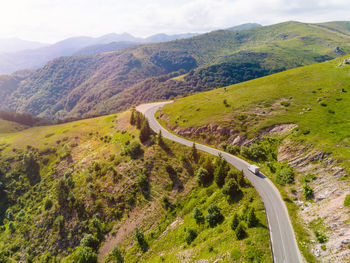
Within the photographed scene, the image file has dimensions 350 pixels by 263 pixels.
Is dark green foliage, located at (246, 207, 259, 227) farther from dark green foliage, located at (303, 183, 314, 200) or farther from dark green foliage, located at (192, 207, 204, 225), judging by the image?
dark green foliage, located at (303, 183, 314, 200)

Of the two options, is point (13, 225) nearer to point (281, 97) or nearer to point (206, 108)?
point (206, 108)

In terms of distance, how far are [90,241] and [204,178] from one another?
1550 inches

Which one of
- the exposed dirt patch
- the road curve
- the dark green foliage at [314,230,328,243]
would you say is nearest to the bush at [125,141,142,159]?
the road curve

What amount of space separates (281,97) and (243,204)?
5774 centimetres

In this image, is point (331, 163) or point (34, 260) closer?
point (331, 163)

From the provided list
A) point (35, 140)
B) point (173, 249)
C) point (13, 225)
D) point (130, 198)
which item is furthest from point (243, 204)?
point (35, 140)

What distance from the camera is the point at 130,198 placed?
55.8 m

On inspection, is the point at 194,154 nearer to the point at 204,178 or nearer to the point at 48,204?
the point at 204,178

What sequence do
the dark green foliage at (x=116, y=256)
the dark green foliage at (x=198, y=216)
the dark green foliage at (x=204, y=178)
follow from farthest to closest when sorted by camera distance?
the dark green foliage at (x=204, y=178) < the dark green foliage at (x=116, y=256) < the dark green foliage at (x=198, y=216)

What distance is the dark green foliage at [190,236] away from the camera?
37312 millimetres

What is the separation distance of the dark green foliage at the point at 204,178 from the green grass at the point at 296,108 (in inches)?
956

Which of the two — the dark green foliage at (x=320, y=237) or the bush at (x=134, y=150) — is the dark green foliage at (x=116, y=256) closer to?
the bush at (x=134, y=150)

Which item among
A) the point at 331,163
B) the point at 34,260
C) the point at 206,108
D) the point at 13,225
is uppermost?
the point at 206,108

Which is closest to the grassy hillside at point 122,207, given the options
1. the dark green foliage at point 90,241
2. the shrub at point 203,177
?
the dark green foliage at point 90,241
